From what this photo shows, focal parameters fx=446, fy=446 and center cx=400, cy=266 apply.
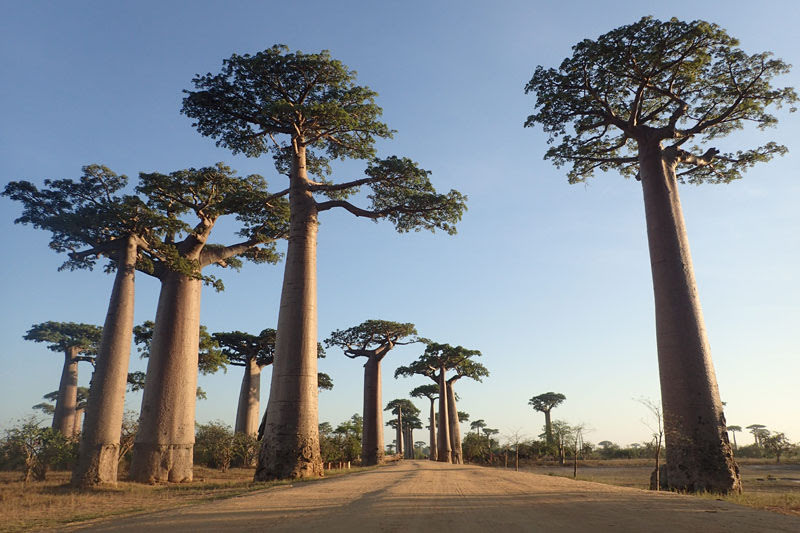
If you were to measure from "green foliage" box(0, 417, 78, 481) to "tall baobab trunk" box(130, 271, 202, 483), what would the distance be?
14.8ft

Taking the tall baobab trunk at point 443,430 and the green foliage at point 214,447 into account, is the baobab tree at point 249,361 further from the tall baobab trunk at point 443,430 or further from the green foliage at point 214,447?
the tall baobab trunk at point 443,430

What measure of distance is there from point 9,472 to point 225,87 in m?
19.6

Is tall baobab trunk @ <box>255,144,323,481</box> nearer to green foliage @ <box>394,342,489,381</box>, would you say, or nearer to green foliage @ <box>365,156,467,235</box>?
green foliage @ <box>365,156,467,235</box>

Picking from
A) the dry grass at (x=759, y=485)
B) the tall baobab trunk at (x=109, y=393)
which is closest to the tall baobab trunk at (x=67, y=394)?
the tall baobab trunk at (x=109, y=393)

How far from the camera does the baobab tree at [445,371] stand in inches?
1476

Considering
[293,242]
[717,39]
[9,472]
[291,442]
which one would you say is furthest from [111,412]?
[717,39]

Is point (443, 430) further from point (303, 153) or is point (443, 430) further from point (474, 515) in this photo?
point (474, 515)

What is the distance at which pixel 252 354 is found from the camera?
30.1 metres

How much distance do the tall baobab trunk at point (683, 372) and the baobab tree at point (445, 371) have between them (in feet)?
87.7

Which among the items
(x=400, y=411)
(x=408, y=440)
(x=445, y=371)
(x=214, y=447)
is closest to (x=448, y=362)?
(x=445, y=371)

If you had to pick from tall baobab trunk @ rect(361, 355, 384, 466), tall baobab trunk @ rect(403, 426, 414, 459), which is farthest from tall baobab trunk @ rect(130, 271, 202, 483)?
tall baobab trunk @ rect(403, 426, 414, 459)

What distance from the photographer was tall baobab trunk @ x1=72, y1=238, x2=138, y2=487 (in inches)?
530

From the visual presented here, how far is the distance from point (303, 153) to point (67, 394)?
1325 inches

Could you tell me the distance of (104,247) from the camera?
15.7 meters
